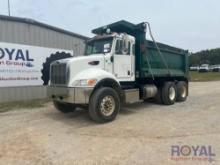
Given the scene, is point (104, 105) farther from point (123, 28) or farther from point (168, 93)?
point (168, 93)

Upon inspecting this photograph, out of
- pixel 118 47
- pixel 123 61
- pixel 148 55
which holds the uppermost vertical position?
pixel 118 47

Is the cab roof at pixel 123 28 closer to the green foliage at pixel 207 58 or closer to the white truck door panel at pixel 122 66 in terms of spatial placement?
the white truck door panel at pixel 122 66

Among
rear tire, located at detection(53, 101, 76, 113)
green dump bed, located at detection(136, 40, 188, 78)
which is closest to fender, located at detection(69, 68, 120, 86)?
rear tire, located at detection(53, 101, 76, 113)

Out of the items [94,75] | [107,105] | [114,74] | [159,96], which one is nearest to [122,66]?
[114,74]

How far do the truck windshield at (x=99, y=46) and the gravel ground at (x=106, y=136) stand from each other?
2212mm

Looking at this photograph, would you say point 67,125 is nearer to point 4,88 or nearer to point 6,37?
point 4,88

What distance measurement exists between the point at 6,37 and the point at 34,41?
4.98ft

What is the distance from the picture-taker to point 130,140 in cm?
589

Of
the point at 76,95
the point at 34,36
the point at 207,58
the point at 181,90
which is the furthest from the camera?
the point at 207,58

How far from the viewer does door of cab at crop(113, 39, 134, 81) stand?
857 centimetres

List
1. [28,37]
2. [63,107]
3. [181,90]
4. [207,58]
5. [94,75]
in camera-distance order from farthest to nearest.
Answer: [207,58]
[28,37]
[181,90]
[63,107]
[94,75]

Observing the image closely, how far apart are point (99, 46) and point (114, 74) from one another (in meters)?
1.11

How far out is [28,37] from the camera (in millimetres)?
13148

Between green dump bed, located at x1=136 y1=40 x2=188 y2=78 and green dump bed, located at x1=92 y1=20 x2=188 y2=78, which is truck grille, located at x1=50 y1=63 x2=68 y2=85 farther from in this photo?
green dump bed, located at x1=136 y1=40 x2=188 y2=78
